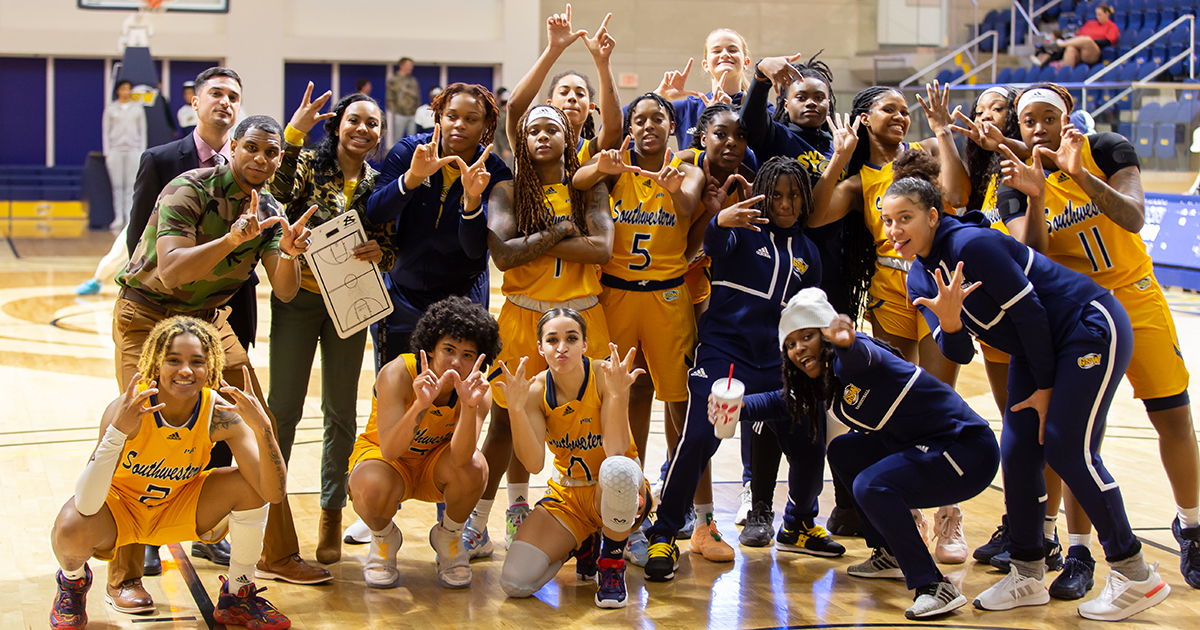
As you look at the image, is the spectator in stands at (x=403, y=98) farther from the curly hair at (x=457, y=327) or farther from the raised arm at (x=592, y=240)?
the curly hair at (x=457, y=327)

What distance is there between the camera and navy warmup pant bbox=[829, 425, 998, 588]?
149 inches

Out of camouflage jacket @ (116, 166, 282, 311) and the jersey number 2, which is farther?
the jersey number 2

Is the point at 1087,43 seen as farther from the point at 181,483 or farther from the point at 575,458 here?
the point at 181,483

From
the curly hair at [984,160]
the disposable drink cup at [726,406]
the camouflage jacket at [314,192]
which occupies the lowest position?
the disposable drink cup at [726,406]

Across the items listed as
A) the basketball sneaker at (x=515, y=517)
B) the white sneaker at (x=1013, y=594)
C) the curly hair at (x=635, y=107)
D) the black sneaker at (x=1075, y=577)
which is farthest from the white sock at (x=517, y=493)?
the black sneaker at (x=1075, y=577)

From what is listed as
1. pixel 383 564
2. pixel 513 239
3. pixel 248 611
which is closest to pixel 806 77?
pixel 513 239

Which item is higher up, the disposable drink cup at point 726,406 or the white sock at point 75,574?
the disposable drink cup at point 726,406

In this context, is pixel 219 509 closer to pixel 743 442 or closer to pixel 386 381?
pixel 386 381

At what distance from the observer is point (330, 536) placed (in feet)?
14.1

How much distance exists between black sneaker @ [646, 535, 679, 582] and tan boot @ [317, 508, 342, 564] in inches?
49.1

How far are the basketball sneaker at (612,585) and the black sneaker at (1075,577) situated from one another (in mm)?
1592

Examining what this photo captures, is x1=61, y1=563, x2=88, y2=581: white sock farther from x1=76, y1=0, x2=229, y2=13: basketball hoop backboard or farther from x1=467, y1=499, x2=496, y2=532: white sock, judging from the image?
x1=76, y1=0, x2=229, y2=13: basketball hoop backboard

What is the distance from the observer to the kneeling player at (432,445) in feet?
12.9

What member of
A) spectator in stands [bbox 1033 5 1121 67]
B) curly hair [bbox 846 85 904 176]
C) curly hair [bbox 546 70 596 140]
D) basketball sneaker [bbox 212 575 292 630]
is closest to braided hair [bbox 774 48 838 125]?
curly hair [bbox 846 85 904 176]
